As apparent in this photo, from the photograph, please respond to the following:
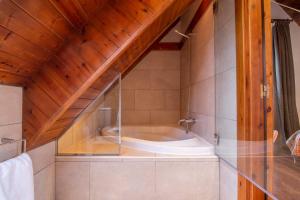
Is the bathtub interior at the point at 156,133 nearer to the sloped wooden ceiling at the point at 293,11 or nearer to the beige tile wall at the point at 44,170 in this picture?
the beige tile wall at the point at 44,170

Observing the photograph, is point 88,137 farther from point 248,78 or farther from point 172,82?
point 172,82

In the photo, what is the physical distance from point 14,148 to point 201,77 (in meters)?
2.04

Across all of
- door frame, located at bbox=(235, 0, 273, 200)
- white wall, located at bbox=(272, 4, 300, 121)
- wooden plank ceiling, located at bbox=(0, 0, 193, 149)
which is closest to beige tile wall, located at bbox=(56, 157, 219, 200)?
door frame, located at bbox=(235, 0, 273, 200)

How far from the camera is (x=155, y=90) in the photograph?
4027 mm

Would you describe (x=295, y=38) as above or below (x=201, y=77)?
above

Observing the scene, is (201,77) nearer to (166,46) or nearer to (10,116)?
(166,46)

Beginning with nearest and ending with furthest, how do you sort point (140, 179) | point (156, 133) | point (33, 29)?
point (33, 29)
point (140, 179)
point (156, 133)

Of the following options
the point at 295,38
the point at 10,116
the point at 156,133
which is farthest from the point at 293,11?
the point at 156,133

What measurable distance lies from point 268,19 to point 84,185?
74.3 inches

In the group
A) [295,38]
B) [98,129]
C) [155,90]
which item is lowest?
[98,129]

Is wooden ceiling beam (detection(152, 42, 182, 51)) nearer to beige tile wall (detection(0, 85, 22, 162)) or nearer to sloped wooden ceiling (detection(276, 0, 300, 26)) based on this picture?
sloped wooden ceiling (detection(276, 0, 300, 26))

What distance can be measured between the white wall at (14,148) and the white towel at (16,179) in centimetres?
16

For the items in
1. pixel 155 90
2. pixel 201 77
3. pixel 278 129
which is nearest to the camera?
pixel 278 129

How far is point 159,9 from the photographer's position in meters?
1.27
